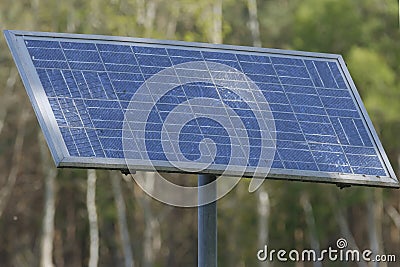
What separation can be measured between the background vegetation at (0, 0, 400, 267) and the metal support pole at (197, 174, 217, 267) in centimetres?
1805

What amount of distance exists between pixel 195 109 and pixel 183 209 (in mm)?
25326

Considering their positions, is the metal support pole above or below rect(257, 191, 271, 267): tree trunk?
below

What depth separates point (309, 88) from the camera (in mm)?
6598

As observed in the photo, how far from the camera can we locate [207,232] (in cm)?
591

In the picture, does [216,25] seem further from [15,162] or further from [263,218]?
[15,162]

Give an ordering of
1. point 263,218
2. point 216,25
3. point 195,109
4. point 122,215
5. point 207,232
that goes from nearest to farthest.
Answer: point 207,232 → point 195,109 → point 216,25 → point 122,215 → point 263,218

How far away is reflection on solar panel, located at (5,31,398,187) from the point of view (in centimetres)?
570

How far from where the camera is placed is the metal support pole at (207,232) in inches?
232

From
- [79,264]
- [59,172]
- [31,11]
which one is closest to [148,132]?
[31,11]

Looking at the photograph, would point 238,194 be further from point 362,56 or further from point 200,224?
point 200,224

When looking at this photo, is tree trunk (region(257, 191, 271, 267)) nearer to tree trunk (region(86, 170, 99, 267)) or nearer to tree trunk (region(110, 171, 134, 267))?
tree trunk (region(110, 171, 134, 267))

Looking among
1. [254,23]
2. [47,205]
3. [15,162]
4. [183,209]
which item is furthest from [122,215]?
[183,209]

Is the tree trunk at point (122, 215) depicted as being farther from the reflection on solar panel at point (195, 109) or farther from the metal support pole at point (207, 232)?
the metal support pole at point (207, 232)

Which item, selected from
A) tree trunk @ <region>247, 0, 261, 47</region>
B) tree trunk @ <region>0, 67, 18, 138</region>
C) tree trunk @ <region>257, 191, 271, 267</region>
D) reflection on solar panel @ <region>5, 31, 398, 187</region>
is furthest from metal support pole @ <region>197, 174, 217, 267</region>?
tree trunk @ <region>0, 67, 18, 138</region>
